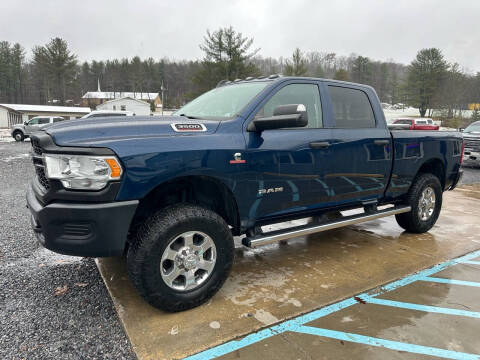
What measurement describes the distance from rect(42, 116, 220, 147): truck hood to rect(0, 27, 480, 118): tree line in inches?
1126

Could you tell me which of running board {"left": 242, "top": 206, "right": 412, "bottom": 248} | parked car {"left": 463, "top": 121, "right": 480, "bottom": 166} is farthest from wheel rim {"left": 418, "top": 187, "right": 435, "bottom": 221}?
parked car {"left": 463, "top": 121, "right": 480, "bottom": 166}

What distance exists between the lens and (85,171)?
2.29 metres

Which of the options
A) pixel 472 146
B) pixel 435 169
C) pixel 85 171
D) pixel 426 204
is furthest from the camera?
pixel 472 146

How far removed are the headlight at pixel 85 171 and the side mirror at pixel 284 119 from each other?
1.22m

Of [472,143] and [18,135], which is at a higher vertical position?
[18,135]

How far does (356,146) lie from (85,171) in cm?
276

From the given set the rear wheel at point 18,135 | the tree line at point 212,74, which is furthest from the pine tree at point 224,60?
the rear wheel at point 18,135

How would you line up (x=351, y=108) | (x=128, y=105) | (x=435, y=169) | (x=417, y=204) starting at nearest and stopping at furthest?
(x=351, y=108) < (x=417, y=204) < (x=435, y=169) < (x=128, y=105)

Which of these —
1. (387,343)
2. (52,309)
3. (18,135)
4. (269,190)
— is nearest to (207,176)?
(269,190)

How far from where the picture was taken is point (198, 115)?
11.5 feet

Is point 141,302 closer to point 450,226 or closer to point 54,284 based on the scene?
point 54,284

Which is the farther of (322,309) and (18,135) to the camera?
(18,135)

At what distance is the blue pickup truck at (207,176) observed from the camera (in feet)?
7.61

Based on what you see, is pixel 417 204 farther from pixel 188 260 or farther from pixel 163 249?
pixel 163 249
